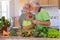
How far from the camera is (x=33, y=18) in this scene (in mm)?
2566

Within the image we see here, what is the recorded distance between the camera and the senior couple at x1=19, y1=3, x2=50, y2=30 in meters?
2.42

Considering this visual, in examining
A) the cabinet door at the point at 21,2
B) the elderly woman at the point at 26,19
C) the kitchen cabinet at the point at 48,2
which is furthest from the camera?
the kitchen cabinet at the point at 48,2

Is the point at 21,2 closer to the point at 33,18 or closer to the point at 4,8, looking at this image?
the point at 4,8

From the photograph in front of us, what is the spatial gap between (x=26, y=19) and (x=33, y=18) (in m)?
0.10

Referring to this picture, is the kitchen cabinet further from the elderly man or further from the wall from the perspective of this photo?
the elderly man

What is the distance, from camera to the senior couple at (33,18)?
7.95ft

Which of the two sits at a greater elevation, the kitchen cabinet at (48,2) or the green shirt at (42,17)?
the kitchen cabinet at (48,2)

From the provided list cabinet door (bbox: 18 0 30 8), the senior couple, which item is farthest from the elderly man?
cabinet door (bbox: 18 0 30 8)

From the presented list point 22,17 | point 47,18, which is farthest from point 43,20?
point 22,17

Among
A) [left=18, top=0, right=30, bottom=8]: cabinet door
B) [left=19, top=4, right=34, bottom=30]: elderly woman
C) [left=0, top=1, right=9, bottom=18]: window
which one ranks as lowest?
[left=19, top=4, right=34, bottom=30]: elderly woman

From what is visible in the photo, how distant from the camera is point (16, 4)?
2949mm

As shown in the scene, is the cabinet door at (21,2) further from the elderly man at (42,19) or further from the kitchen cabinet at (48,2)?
the elderly man at (42,19)

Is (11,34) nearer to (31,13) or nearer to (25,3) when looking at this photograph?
(31,13)

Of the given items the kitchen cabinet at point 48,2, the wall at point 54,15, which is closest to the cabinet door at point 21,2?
the kitchen cabinet at point 48,2
